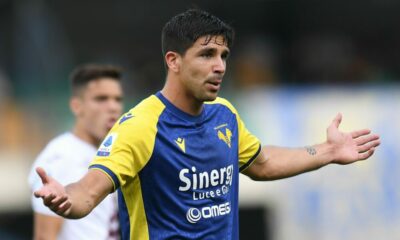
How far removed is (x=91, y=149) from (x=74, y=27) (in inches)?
535

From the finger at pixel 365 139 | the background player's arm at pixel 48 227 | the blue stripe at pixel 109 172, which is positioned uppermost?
the finger at pixel 365 139

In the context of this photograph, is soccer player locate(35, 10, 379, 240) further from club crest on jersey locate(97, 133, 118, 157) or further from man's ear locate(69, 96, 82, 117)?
man's ear locate(69, 96, 82, 117)

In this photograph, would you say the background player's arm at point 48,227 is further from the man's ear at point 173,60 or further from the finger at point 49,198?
the finger at point 49,198

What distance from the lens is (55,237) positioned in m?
6.87

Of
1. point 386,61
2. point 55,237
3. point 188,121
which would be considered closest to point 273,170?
point 188,121

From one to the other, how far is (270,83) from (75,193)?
1182 centimetres

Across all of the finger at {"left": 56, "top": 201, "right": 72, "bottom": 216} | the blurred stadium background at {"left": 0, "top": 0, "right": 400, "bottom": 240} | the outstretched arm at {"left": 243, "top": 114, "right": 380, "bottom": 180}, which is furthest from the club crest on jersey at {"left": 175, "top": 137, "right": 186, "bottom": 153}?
the blurred stadium background at {"left": 0, "top": 0, "right": 400, "bottom": 240}

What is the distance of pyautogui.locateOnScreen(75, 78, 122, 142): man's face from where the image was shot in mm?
7559

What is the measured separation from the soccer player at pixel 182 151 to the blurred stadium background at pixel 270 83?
16.4 feet

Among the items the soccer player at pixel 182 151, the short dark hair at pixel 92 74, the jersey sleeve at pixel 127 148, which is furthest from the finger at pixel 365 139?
the short dark hair at pixel 92 74

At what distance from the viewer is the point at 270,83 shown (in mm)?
16359

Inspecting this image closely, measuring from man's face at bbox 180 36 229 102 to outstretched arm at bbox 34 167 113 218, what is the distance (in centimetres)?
82

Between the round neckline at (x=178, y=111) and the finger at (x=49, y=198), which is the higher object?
the round neckline at (x=178, y=111)

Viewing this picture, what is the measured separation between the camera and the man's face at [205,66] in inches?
211
